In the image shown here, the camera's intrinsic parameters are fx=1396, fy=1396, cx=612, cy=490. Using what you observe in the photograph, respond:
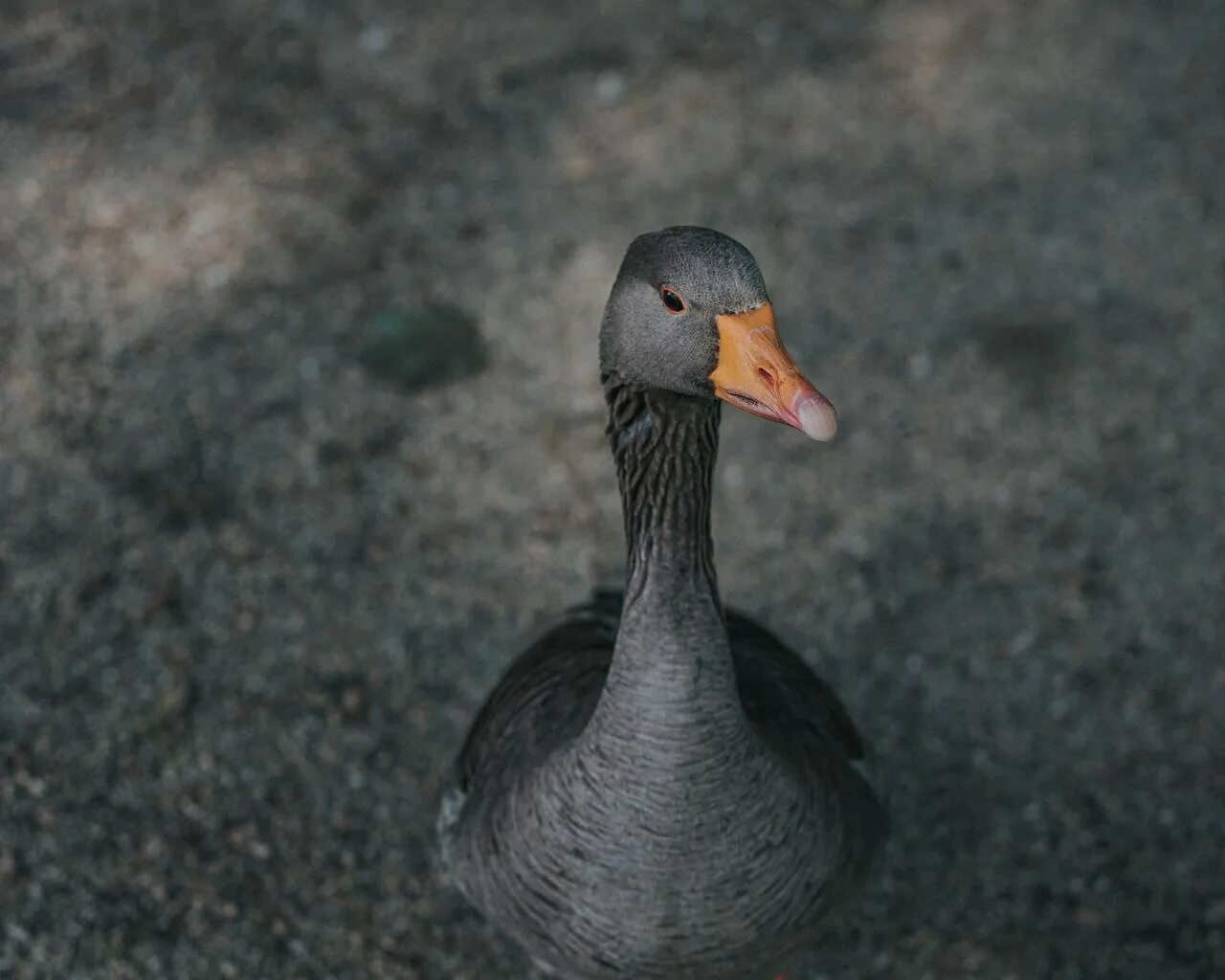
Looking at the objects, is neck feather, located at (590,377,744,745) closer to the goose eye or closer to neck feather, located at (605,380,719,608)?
neck feather, located at (605,380,719,608)

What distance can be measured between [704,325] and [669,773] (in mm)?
925

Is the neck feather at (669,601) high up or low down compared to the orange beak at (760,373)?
down

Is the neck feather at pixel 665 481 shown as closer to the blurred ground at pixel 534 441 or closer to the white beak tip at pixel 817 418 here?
the white beak tip at pixel 817 418

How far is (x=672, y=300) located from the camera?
2727 millimetres

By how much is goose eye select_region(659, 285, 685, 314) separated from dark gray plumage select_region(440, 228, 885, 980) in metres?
0.02

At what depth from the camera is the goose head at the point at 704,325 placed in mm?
2633

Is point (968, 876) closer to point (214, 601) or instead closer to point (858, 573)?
point (858, 573)

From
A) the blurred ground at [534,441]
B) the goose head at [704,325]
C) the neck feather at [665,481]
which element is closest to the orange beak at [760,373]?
the goose head at [704,325]

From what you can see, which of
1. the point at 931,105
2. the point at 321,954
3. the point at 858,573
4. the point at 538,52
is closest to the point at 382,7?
the point at 538,52

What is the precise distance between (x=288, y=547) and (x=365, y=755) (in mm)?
916

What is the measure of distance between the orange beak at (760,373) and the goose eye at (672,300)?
84 mm

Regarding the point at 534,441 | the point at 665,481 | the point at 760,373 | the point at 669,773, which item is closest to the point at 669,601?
the point at 665,481

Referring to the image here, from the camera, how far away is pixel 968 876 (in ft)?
13.5

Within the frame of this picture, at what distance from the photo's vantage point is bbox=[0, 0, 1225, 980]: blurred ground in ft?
13.5
